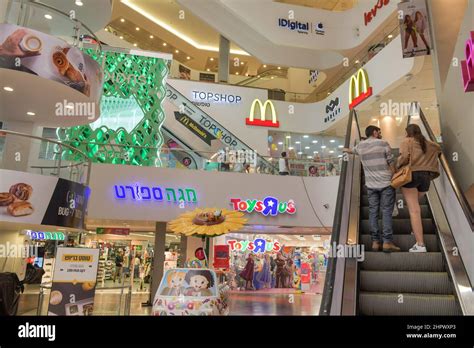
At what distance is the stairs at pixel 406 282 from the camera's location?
335 centimetres

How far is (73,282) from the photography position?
4988 millimetres

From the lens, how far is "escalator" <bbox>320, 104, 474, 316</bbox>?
3282 mm

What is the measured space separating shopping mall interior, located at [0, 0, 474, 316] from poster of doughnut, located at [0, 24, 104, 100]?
0.03 metres

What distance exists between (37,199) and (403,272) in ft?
19.5

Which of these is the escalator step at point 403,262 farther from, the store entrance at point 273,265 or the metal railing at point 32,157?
the store entrance at point 273,265

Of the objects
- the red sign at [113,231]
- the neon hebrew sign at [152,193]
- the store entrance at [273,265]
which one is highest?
the neon hebrew sign at [152,193]

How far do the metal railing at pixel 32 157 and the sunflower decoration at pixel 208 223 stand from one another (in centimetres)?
289

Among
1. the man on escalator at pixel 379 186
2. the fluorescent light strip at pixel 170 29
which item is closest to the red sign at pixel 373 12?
the fluorescent light strip at pixel 170 29

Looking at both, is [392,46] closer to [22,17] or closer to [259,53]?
[259,53]

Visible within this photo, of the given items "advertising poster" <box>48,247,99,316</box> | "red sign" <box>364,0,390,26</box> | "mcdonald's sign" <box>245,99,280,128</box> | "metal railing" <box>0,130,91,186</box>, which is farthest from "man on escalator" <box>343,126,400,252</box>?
"mcdonald's sign" <box>245,99,280,128</box>

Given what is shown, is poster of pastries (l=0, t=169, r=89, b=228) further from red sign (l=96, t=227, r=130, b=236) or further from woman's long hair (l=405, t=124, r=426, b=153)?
red sign (l=96, t=227, r=130, b=236)

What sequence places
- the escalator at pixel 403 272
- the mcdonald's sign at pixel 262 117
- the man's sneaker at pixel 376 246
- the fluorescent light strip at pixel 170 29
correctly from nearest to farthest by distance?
1. the escalator at pixel 403 272
2. the man's sneaker at pixel 376 246
3. the mcdonald's sign at pixel 262 117
4. the fluorescent light strip at pixel 170 29
